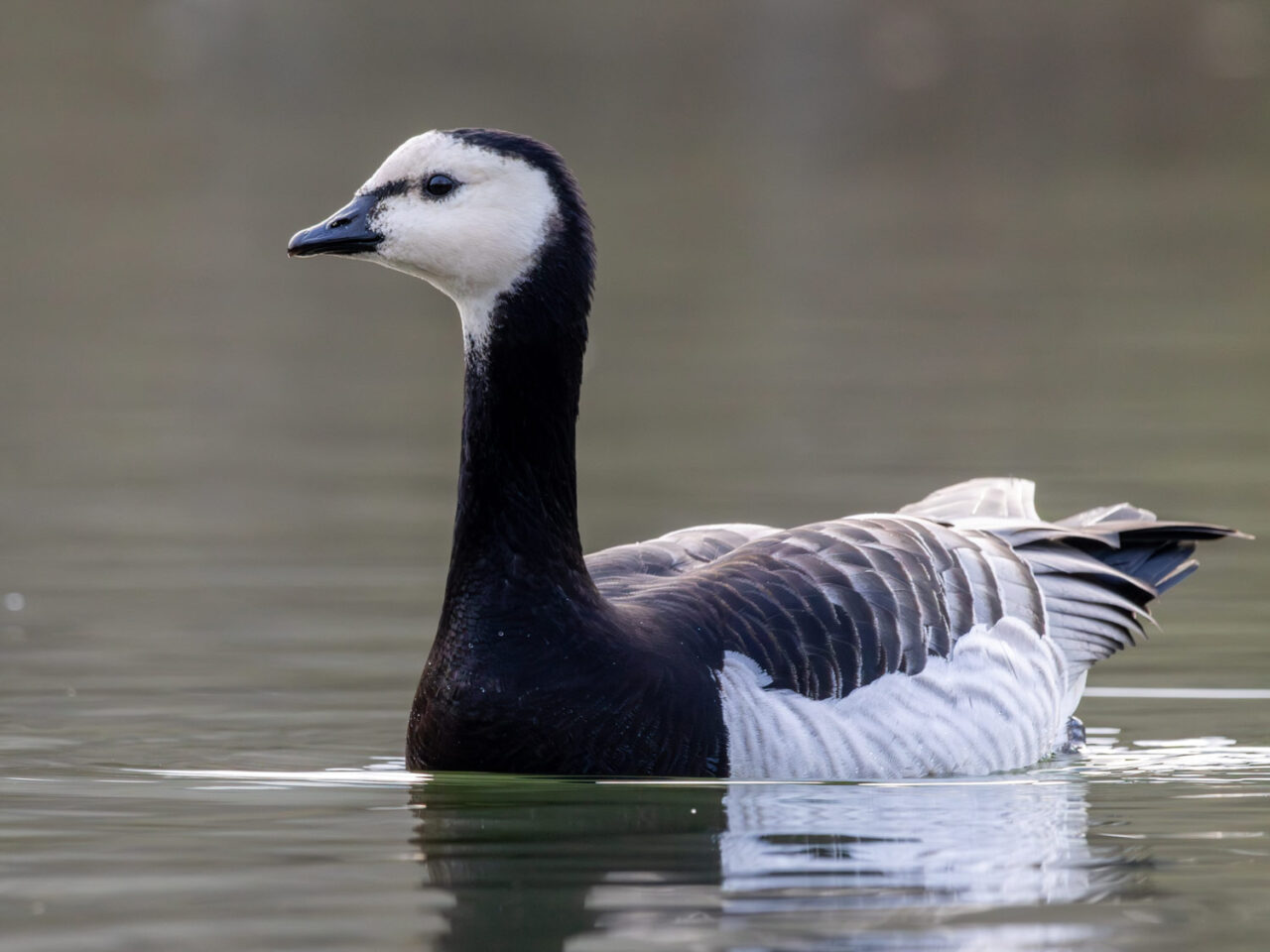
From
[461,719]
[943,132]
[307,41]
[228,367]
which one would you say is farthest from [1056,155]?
[461,719]

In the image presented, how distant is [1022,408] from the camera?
19188mm

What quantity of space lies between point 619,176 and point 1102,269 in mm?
15609

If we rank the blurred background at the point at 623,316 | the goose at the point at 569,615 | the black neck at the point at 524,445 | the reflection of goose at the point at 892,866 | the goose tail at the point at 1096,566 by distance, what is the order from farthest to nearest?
the blurred background at the point at 623,316
the goose tail at the point at 1096,566
the black neck at the point at 524,445
the goose at the point at 569,615
the reflection of goose at the point at 892,866

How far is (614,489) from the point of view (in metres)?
15.4

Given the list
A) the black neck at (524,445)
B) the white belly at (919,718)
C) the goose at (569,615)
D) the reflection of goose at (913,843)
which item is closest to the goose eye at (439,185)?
the goose at (569,615)

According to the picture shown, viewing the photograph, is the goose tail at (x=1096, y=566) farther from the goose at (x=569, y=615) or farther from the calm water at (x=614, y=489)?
the goose at (x=569, y=615)

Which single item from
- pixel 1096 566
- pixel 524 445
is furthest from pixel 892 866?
pixel 1096 566

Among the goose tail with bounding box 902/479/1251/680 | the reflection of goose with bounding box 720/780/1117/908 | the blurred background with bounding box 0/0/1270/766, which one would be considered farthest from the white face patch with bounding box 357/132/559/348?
the goose tail with bounding box 902/479/1251/680

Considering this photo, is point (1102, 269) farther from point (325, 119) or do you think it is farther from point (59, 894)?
point (325, 119)

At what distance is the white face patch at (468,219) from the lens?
26.9 feet

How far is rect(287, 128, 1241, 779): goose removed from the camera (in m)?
8.11

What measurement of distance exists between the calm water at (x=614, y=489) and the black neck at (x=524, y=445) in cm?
73

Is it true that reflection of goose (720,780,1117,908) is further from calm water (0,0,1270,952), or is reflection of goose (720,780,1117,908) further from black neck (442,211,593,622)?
black neck (442,211,593,622)

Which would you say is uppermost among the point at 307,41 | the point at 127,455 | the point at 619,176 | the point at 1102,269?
the point at 307,41
